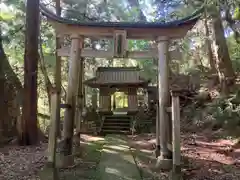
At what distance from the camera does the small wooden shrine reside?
1741 centimetres

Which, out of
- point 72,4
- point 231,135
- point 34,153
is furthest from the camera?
point 72,4

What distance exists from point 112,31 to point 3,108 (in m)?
5.72

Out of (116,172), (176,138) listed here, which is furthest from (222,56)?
(116,172)

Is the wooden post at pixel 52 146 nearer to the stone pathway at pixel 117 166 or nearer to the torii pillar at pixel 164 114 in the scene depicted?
the stone pathway at pixel 117 166

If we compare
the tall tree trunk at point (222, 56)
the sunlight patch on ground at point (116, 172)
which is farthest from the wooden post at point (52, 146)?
the tall tree trunk at point (222, 56)

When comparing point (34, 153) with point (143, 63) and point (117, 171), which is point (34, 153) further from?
point (143, 63)

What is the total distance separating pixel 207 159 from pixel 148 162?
1.75 meters

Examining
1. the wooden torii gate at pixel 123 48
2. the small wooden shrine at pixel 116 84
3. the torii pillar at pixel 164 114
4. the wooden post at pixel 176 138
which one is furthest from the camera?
the small wooden shrine at pixel 116 84

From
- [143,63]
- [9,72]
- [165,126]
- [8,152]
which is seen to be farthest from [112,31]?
[143,63]

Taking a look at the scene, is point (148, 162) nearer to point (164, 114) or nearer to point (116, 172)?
point (164, 114)

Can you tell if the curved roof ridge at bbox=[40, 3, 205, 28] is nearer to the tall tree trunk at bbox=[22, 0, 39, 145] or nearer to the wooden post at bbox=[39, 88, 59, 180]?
the wooden post at bbox=[39, 88, 59, 180]

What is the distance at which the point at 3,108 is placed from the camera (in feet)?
34.1

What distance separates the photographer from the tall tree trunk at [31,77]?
9.40 metres

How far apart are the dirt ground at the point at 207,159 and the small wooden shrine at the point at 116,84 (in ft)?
22.9
